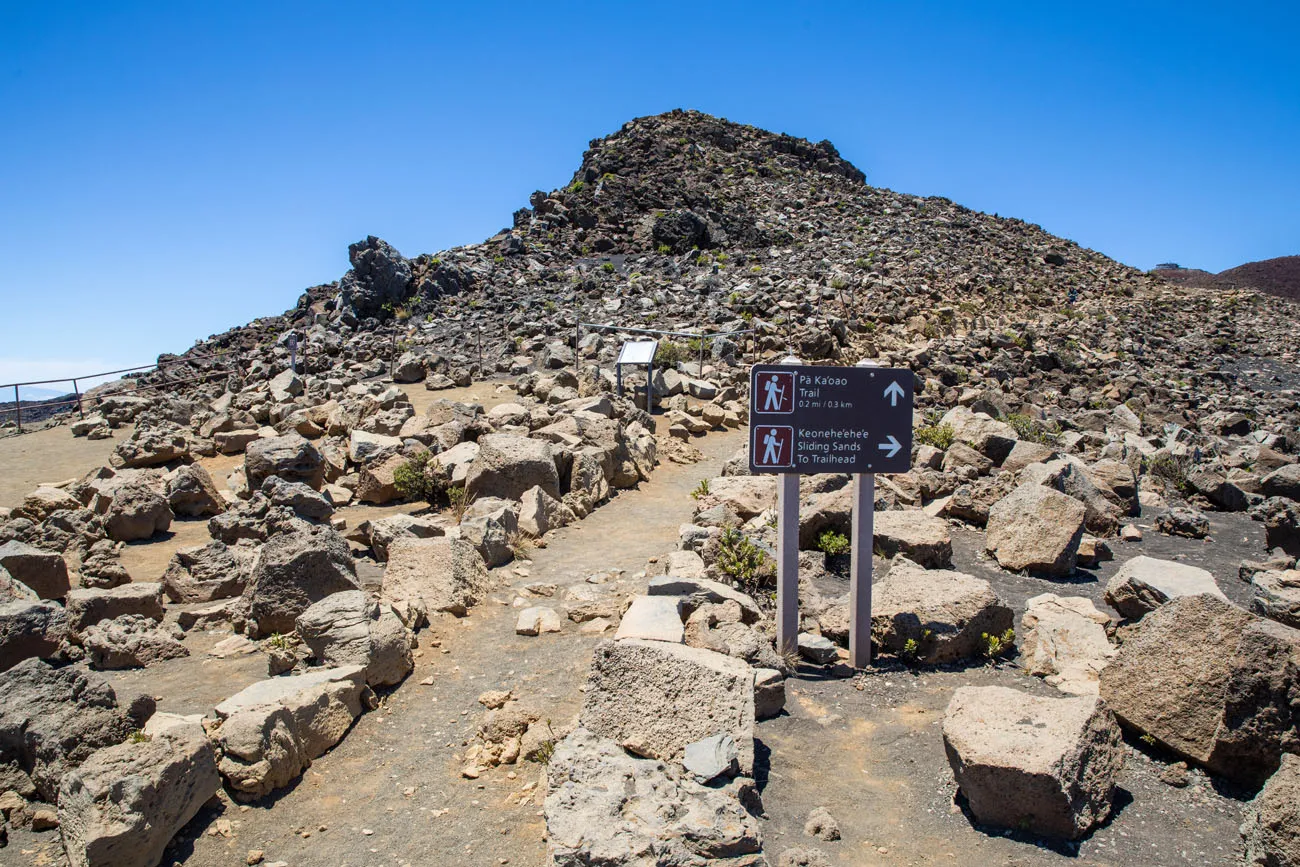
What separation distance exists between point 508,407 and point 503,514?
5.49m

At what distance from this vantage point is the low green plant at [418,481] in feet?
37.1

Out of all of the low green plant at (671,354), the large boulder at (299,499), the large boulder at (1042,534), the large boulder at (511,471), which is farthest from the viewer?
the low green plant at (671,354)

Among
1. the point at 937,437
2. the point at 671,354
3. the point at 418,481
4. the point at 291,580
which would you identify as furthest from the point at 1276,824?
the point at 671,354

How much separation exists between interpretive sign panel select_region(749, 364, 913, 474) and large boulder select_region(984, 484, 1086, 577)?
2589 mm

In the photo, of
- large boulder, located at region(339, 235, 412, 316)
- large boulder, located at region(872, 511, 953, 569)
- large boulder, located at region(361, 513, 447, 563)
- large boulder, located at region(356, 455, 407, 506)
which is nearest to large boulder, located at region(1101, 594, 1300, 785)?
large boulder, located at region(872, 511, 953, 569)

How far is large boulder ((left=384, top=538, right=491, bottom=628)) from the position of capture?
7199 millimetres

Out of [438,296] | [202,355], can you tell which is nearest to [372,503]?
[438,296]

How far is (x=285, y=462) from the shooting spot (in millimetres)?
Result: 11133

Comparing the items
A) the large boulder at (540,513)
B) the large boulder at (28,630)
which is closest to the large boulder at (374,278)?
the large boulder at (540,513)

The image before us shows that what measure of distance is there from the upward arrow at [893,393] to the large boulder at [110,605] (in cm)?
637

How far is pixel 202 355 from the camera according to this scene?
31156 millimetres

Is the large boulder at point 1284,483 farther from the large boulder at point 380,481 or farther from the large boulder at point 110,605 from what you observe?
the large boulder at point 110,605

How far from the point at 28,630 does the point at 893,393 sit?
6.62 m

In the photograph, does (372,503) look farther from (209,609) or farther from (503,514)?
(209,609)
